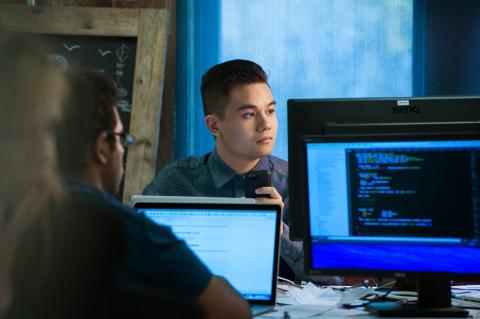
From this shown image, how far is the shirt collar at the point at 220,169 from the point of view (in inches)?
105

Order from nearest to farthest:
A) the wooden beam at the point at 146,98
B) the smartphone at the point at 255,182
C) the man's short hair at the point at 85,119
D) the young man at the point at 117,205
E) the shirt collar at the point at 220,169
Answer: the young man at the point at 117,205, the man's short hair at the point at 85,119, the smartphone at the point at 255,182, the shirt collar at the point at 220,169, the wooden beam at the point at 146,98

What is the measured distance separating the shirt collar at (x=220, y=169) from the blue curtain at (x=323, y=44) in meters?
0.96

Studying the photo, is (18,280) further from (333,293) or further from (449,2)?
(449,2)

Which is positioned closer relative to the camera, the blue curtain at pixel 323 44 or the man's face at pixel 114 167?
the man's face at pixel 114 167

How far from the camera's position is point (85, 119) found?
1308 mm

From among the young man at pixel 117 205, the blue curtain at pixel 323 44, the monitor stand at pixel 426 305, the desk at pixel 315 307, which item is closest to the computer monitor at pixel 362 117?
the desk at pixel 315 307

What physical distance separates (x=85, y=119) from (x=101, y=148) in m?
0.05

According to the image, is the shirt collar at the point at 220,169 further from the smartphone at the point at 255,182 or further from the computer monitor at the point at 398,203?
the computer monitor at the point at 398,203

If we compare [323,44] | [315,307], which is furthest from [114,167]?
[323,44]

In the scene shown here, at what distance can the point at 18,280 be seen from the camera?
0.90 metres

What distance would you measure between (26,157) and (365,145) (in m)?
1.20

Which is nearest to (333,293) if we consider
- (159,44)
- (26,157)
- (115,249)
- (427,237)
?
(427,237)

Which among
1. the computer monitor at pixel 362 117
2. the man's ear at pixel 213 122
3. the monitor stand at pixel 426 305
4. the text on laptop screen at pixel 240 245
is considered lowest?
the monitor stand at pixel 426 305

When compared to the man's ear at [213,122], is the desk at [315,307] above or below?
below
